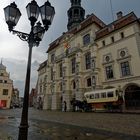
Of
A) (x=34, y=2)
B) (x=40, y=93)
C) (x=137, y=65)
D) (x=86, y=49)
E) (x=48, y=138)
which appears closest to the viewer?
(x=34, y=2)

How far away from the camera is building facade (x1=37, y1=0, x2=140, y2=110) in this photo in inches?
1022

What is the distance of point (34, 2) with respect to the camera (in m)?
5.77

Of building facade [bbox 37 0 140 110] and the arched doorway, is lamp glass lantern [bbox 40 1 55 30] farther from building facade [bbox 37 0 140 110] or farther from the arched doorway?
the arched doorway

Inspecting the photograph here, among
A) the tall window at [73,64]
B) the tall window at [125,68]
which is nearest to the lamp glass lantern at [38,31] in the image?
the tall window at [125,68]

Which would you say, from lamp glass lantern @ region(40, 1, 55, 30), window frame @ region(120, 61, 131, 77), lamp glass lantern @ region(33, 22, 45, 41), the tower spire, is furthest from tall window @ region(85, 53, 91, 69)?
lamp glass lantern @ region(40, 1, 55, 30)

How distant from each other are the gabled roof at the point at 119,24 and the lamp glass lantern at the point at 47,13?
23.5 m

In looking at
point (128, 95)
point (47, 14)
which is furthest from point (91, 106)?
point (47, 14)

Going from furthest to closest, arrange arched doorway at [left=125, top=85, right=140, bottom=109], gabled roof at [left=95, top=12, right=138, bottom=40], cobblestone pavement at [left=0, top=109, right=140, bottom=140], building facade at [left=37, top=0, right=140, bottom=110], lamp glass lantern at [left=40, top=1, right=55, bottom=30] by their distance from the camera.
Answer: gabled roof at [left=95, top=12, right=138, bottom=40] → building facade at [left=37, top=0, right=140, bottom=110] → arched doorway at [left=125, top=85, right=140, bottom=109] → cobblestone pavement at [left=0, top=109, right=140, bottom=140] → lamp glass lantern at [left=40, top=1, right=55, bottom=30]

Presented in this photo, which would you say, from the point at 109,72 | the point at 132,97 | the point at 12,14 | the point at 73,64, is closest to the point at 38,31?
the point at 12,14

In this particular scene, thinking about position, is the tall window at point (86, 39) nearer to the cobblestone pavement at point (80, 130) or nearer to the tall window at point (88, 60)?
the tall window at point (88, 60)

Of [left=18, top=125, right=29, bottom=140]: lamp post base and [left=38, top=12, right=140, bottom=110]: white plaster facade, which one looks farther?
[left=38, top=12, right=140, bottom=110]: white plaster facade

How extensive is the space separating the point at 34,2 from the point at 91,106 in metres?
24.8

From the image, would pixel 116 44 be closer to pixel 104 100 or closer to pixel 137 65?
pixel 137 65

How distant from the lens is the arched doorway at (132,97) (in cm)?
2463
